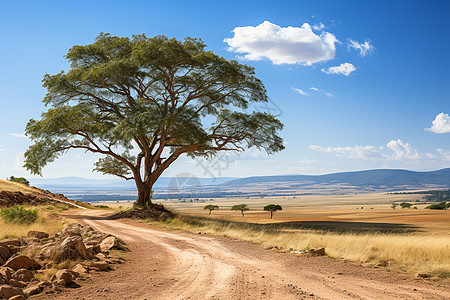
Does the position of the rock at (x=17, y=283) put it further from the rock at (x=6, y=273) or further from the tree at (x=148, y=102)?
the tree at (x=148, y=102)

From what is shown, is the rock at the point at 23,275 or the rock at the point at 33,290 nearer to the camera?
the rock at the point at 33,290

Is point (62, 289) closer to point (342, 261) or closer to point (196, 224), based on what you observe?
point (342, 261)

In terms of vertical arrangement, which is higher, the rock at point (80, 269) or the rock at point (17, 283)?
the rock at point (17, 283)

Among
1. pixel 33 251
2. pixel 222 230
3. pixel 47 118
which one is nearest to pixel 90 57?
pixel 47 118

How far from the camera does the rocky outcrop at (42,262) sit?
24.8ft

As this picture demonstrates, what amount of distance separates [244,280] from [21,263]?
5421 millimetres

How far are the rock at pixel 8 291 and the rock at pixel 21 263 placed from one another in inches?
68.9

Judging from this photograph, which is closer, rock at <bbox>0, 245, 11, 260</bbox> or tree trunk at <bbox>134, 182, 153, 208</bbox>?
rock at <bbox>0, 245, 11, 260</bbox>

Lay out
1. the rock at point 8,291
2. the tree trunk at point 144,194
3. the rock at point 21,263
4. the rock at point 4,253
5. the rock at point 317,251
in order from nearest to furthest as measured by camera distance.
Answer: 1. the rock at point 8,291
2. the rock at point 21,263
3. the rock at point 4,253
4. the rock at point 317,251
5. the tree trunk at point 144,194

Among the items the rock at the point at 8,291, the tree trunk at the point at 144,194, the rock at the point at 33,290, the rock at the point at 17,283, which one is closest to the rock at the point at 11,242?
the rock at the point at 17,283

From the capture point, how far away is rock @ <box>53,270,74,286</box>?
799 cm

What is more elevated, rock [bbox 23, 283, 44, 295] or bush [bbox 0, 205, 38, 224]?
bush [bbox 0, 205, 38, 224]

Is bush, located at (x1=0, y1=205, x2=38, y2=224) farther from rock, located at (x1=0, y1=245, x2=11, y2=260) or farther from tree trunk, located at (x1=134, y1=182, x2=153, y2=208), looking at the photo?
tree trunk, located at (x1=134, y1=182, x2=153, y2=208)

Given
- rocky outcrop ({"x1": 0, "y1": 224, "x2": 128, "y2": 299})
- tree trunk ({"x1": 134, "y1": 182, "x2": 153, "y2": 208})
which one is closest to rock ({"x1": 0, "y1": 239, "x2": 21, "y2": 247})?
rocky outcrop ({"x1": 0, "y1": 224, "x2": 128, "y2": 299})
